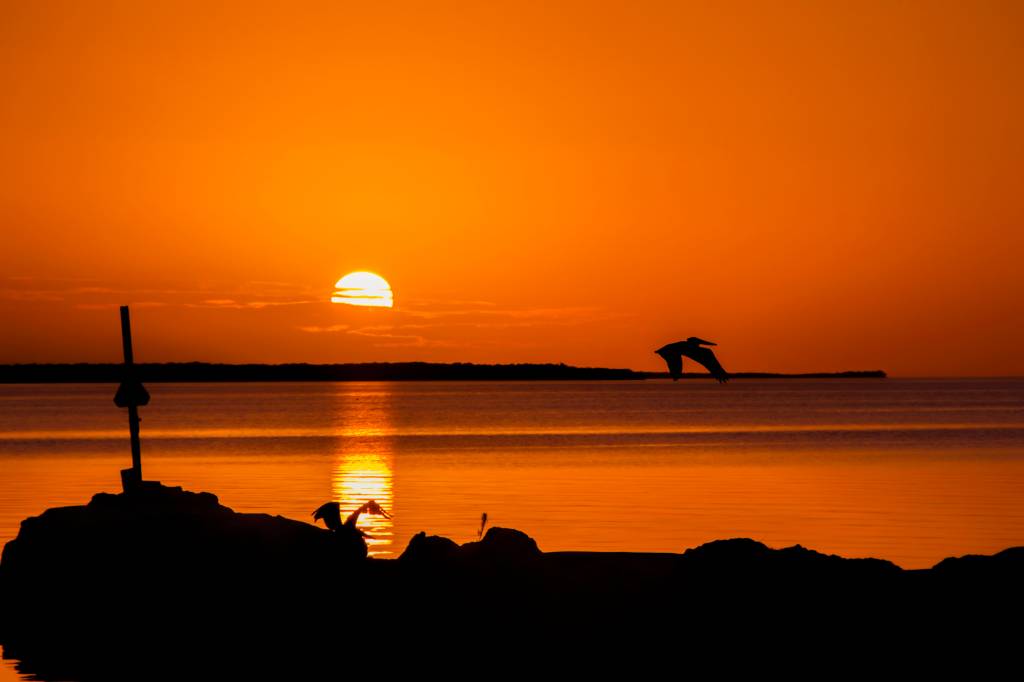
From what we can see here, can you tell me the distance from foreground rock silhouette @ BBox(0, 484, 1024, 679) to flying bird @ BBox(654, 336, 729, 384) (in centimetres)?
475

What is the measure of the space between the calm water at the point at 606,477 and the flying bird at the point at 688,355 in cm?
1587

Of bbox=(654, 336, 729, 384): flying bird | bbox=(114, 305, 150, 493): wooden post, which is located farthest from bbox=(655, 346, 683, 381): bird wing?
bbox=(114, 305, 150, 493): wooden post

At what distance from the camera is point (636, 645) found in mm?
16500

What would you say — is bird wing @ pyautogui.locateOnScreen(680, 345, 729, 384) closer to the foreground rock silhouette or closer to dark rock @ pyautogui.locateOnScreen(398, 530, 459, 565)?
the foreground rock silhouette

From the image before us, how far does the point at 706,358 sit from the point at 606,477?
39.2 metres

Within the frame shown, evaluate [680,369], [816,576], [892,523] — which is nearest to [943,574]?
[816,576]

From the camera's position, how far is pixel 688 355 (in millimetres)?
12688

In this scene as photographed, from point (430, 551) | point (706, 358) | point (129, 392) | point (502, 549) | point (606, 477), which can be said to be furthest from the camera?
point (606, 477)

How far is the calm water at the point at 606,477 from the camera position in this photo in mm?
32938

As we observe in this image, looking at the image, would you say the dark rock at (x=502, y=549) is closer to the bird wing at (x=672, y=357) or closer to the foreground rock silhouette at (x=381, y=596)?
the foreground rock silhouette at (x=381, y=596)

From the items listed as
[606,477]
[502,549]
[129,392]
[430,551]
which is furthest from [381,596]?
[606,477]

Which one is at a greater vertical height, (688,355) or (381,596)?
(688,355)

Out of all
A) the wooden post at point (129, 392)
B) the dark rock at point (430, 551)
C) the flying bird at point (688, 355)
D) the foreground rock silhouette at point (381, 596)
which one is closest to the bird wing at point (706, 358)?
the flying bird at point (688, 355)

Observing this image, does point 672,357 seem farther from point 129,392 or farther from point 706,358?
point 129,392
